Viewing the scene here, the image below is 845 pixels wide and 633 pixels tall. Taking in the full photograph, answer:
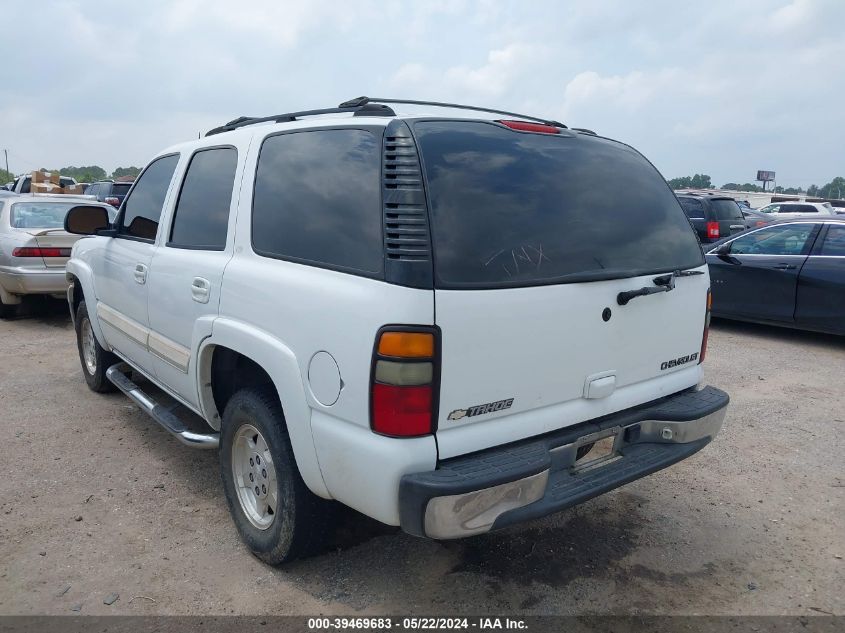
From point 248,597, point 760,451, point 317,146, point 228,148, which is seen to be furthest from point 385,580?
point 760,451

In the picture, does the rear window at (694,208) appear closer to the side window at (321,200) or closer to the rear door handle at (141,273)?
the rear door handle at (141,273)

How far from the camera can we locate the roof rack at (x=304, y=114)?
2801 mm

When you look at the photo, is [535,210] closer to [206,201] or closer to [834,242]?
[206,201]

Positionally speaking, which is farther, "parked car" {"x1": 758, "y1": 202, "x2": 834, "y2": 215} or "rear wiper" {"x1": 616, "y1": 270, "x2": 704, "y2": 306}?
"parked car" {"x1": 758, "y1": 202, "x2": 834, "y2": 215}

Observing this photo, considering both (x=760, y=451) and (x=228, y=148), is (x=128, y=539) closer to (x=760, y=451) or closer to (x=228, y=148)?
(x=228, y=148)

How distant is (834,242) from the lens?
7.43 meters

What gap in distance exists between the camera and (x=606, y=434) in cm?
285

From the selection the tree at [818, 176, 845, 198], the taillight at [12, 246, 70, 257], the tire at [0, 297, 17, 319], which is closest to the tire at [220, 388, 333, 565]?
the taillight at [12, 246, 70, 257]

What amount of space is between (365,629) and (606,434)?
1.27m

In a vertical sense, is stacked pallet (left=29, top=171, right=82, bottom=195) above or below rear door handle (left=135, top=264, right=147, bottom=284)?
above

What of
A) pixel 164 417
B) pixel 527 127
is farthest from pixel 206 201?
pixel 527 127

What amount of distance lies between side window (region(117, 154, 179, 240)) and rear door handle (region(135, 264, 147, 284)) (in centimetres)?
19

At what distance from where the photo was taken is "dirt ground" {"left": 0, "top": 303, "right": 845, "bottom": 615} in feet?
9.42

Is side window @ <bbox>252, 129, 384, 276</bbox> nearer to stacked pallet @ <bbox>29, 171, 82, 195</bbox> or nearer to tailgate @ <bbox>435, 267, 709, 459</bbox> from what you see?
tailgate @ <bbox>435, 267, 709, 459</bbox>
